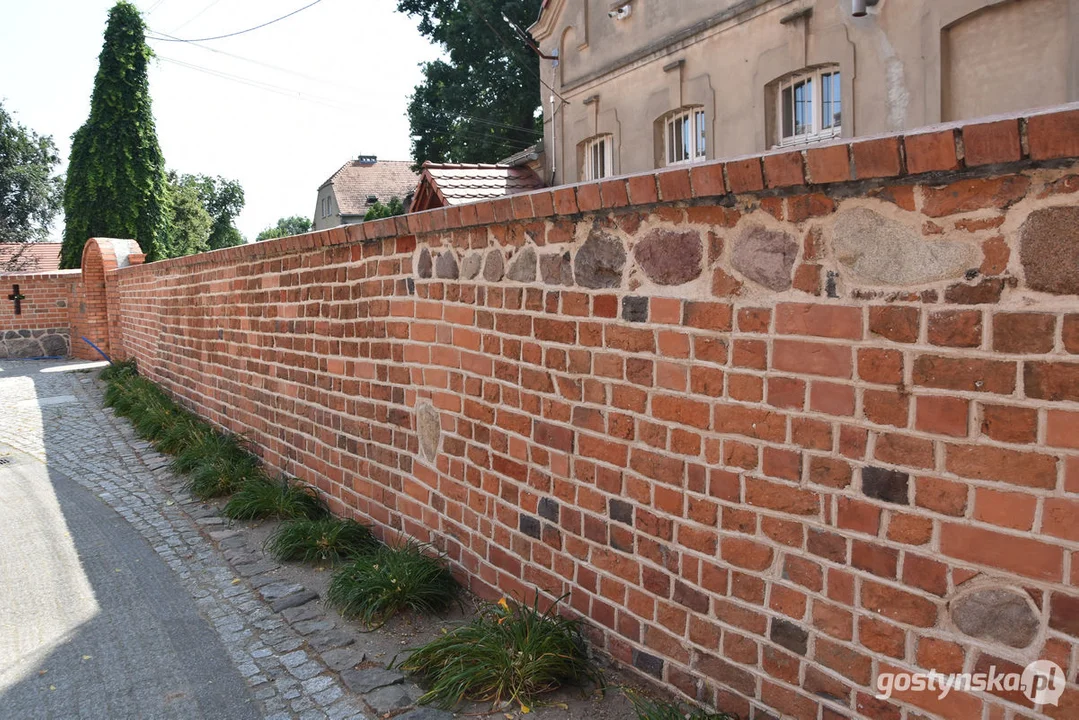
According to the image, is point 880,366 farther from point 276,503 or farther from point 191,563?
point 276,503

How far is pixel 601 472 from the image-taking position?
3287 mm

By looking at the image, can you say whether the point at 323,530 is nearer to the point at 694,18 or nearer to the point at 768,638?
the point at 768,638

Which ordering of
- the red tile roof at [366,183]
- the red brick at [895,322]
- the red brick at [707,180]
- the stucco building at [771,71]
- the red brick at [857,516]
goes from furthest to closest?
the red tile roof at [366,183]
the stucco building at [771,71]
the red brick at [707,180]
the red brick at [857,516]
the red brick at [895,322]

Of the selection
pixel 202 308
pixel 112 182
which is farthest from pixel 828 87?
→ pixel 112 182

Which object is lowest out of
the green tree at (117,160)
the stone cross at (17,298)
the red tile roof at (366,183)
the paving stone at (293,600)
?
the paving stone at (293,600)

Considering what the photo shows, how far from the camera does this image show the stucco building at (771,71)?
770 cm

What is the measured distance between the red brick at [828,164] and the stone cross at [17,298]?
801 inches

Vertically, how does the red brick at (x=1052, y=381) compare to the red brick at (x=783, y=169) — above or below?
below

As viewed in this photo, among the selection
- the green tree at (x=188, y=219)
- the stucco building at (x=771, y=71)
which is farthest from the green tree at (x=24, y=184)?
the stucco building at (x=771, y=71)

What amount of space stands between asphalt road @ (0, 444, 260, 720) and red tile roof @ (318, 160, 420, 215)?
4923 centimetres

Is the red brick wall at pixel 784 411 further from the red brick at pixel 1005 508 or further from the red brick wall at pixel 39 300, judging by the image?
the red brick wall at pixel 39 300

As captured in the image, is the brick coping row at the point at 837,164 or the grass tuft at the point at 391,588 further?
the grass tuft at the point at 391,588

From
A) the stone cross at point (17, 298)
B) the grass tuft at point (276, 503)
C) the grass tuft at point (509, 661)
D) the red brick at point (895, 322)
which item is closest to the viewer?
the red brick at point (895, 322)

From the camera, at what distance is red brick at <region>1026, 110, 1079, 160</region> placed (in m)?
1.78
